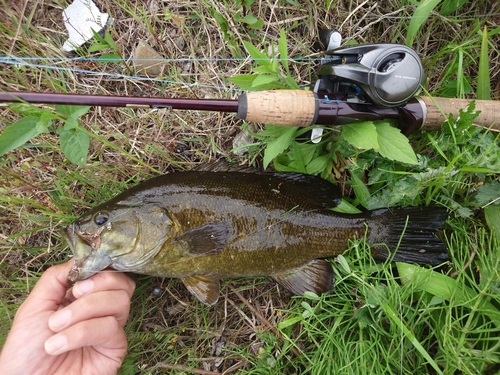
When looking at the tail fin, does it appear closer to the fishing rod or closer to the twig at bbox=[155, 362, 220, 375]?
the fishing rod

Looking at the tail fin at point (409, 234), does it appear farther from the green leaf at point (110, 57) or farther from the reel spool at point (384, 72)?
the green leaf at point (110, 57)

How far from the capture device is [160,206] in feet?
8.16

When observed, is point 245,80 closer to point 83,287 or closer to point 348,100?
point 348,100

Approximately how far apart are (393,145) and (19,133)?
90.7 inches

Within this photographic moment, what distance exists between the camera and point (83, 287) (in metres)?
2.37

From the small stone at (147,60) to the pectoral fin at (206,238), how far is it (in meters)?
1.47

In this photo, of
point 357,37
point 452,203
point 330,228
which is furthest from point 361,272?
point 357,37

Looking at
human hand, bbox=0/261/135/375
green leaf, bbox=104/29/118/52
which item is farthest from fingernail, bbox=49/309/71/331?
green leaf, bbox=104/29/118/52

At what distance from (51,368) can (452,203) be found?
2.98m

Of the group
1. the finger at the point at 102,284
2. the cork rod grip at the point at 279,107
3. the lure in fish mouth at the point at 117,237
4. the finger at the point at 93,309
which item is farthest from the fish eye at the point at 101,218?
the cork rod grip at the point at 279,107

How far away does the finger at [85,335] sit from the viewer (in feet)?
6.99

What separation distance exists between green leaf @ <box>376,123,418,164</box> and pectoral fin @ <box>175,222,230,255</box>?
1185 mm

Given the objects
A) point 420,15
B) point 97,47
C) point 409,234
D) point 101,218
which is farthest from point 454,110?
point 97,47

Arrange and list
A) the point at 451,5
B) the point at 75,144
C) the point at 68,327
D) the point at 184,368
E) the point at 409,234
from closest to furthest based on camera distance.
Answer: the point at 68,327, the point at 75,144, the point at 409,234, the point at 451,5, the point at 184,368
